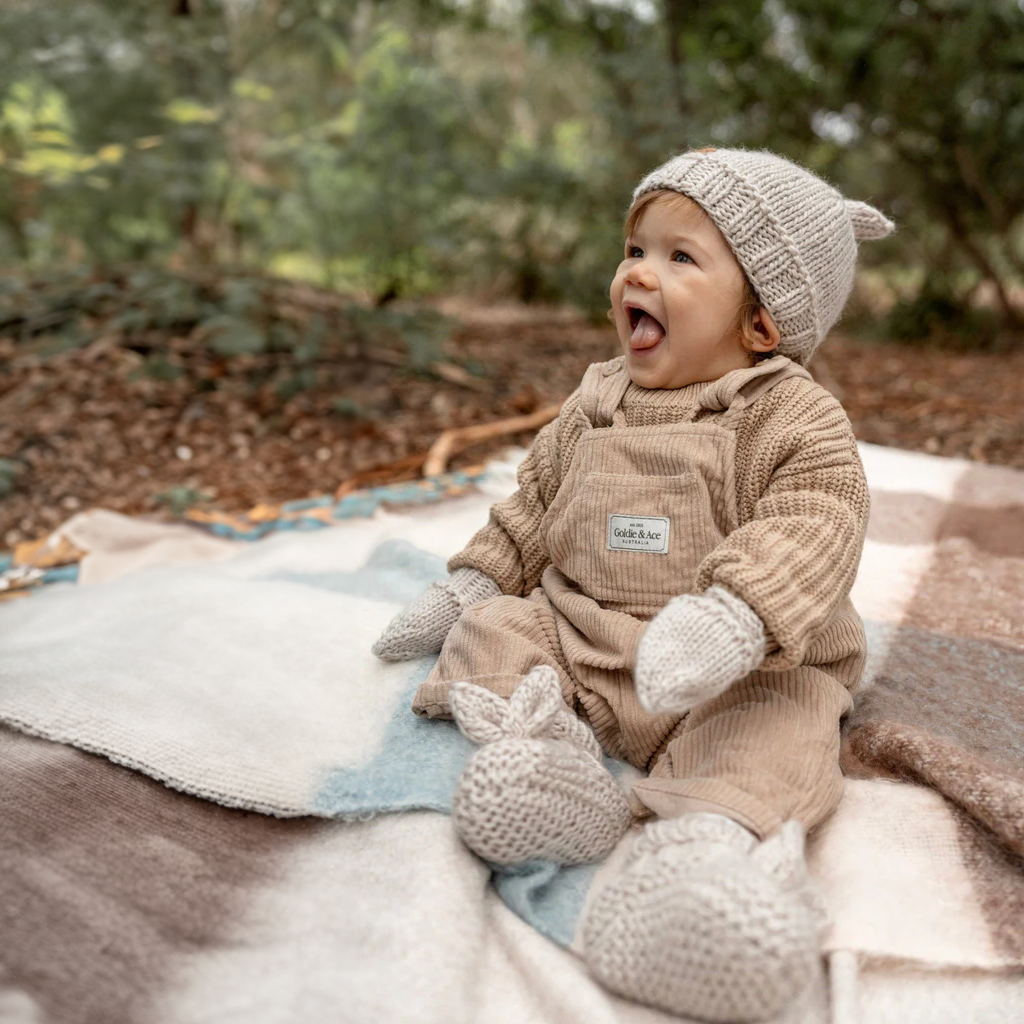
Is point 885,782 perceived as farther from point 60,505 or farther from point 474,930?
point 60,505

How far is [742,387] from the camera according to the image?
149 centimetres

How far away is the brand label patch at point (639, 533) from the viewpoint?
144 cm

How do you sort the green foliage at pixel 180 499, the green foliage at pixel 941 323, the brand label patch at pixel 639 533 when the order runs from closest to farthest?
1. the brand label patch at pixel 639 533
2. the green foliage at pixel 180 499
3. the green foliage at pixel 941 323

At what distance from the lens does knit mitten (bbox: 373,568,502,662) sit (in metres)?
1.64

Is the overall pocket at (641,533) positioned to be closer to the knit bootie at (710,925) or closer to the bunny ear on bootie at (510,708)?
the bunny ear on bootie at (510,708)

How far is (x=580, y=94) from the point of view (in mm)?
8438

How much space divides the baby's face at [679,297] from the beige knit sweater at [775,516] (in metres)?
0.05

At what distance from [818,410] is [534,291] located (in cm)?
599

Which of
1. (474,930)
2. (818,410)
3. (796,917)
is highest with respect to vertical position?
(818,410)

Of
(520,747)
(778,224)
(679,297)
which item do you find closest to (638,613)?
(520,747)

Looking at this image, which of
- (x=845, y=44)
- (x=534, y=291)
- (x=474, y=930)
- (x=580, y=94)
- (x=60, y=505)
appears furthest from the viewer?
(x=580, y=94)

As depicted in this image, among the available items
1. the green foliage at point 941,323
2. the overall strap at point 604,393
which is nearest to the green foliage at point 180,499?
the overall strap at point 604,393

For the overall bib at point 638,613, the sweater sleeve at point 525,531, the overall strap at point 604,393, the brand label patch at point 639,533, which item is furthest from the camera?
the sweater sleeve at point 525,531

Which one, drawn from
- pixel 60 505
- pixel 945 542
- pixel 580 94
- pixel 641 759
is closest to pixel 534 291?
pixel 580 94
